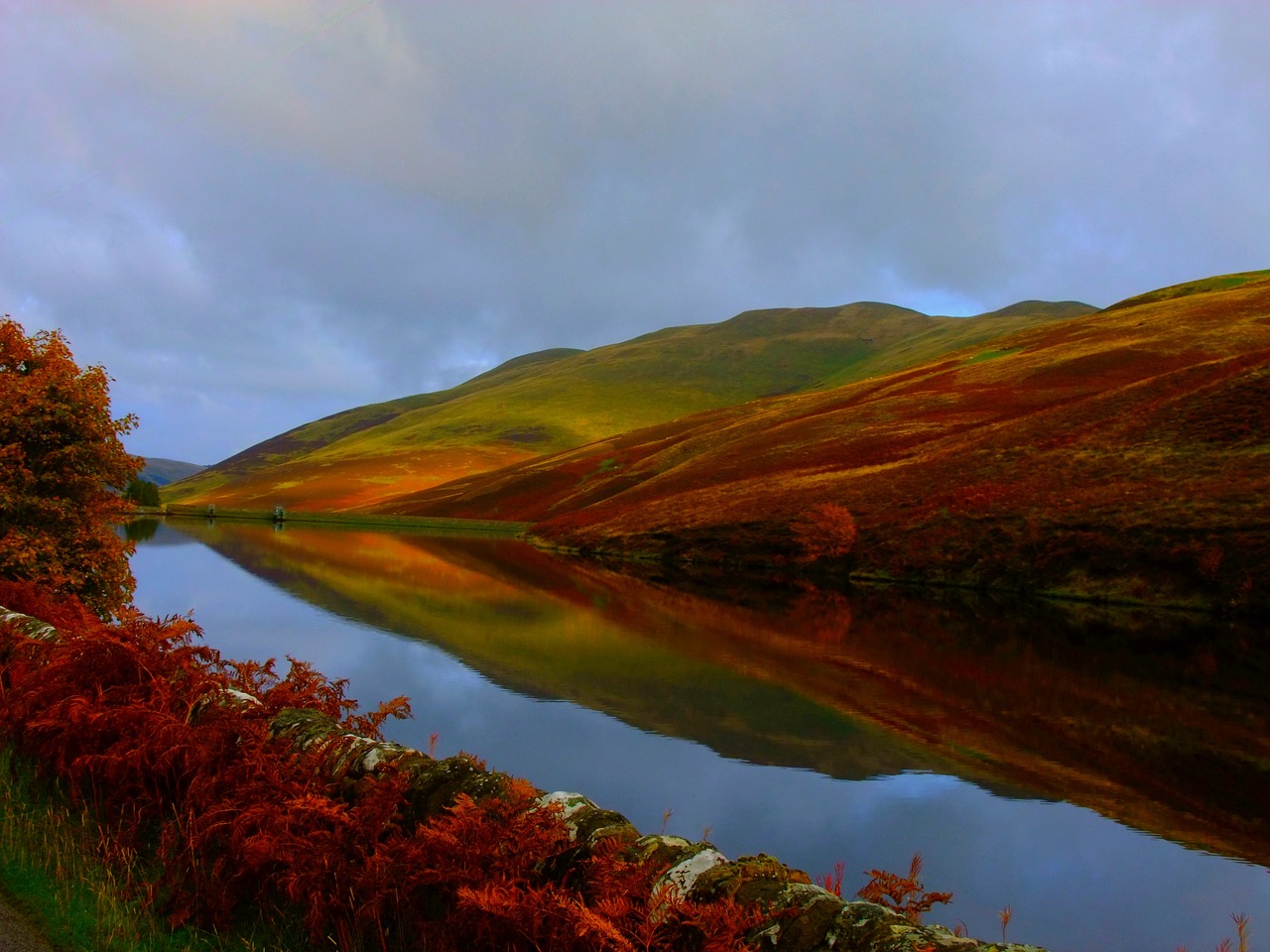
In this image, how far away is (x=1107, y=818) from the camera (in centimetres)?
1370

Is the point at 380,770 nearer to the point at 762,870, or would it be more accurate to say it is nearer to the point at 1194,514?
the point at 762,870

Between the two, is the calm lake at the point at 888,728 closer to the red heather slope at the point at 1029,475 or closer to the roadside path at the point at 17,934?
the red heather slope at the point at 1029,475

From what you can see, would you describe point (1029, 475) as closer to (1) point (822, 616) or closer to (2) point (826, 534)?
(2) point (826, 534)

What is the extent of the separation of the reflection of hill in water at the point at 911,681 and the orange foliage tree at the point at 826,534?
8.97 meters

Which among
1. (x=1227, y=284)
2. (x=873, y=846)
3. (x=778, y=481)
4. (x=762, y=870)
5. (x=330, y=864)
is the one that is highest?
(x=1227, y=284)

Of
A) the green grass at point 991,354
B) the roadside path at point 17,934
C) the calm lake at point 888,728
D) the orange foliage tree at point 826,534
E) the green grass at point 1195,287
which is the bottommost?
the calm lake at point 888,728

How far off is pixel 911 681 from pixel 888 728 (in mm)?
5298

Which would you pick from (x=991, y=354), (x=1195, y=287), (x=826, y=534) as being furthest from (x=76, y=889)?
(x=1195, y=287)

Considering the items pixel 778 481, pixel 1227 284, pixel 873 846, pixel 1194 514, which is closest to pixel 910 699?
pixel 873 846

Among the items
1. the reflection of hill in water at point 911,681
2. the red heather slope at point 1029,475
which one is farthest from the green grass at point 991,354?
the reflection of hill in water at point 911,681

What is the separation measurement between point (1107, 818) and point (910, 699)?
7.95 m

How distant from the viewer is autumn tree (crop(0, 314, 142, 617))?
69.2 ft

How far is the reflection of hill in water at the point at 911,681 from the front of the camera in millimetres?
15898

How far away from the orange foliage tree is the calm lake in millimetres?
13906
